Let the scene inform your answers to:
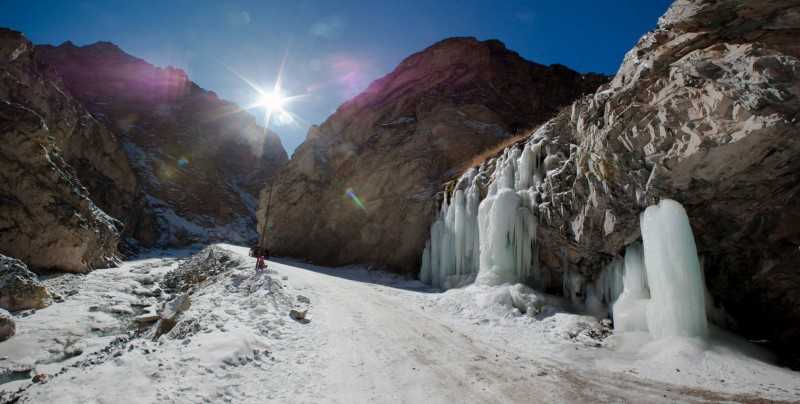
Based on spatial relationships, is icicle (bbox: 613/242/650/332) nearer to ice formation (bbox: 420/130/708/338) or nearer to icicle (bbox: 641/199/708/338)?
ice formation (bbox: 420/130/708/338)

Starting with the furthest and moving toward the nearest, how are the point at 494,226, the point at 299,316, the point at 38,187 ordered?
1. the point at 38,187
2. the point at 494,226
3. the point at 299,316

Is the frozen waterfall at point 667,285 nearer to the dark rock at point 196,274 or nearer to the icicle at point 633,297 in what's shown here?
the icicle at point 633,297

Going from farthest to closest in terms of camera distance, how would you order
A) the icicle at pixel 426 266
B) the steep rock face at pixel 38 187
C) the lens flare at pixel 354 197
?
the lens flare at pixel 354 197
the icicle at pixel 426 266
the steep rock face at pixel 38 187

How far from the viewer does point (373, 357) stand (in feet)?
22.5

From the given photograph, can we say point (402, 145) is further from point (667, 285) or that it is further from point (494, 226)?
point (667, 285)

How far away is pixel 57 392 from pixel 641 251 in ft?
38.6

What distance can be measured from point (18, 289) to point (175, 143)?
58.2 m

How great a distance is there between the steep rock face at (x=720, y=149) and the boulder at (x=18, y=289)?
803 inches

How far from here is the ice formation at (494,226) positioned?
1270 centimetres

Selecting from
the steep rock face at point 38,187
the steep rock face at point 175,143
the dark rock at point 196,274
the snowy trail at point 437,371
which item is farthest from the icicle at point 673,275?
the steep rock face at point 175,143

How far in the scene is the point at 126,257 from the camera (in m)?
30.2

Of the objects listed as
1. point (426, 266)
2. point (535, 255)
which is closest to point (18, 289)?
point (426, 266)

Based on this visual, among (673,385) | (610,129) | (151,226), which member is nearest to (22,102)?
(151,226)

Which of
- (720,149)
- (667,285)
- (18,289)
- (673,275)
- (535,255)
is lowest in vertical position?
(18,289)
